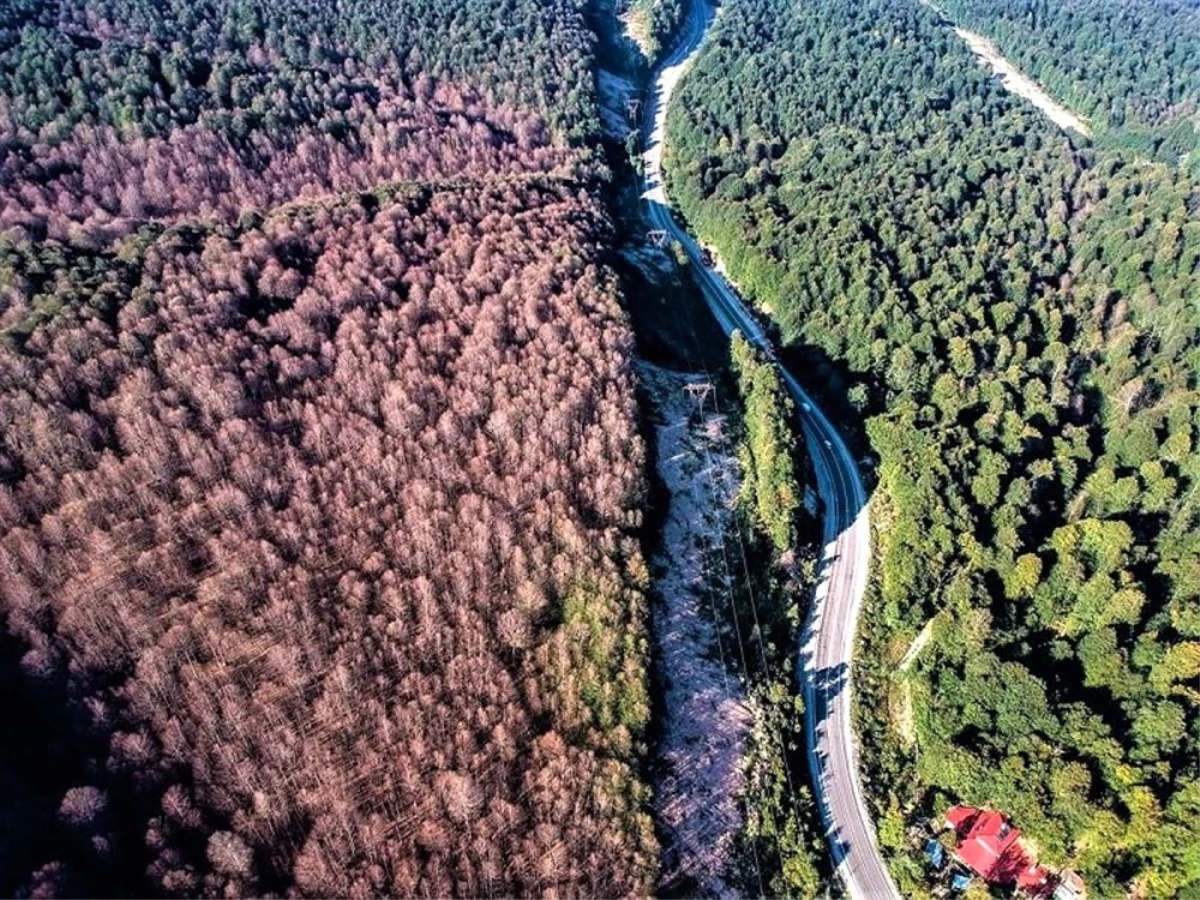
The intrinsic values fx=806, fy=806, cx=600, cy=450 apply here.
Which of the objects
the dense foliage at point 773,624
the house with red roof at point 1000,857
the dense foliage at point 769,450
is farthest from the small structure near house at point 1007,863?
the dense foliage at point 769,450

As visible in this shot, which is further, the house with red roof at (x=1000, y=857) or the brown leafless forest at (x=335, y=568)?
the house with red roof at (x=1000, y=857)

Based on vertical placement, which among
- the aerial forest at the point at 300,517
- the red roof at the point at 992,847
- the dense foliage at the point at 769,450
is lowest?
the aerial forest at the point at 300,517

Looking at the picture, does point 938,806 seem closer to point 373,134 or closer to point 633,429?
point 633,429

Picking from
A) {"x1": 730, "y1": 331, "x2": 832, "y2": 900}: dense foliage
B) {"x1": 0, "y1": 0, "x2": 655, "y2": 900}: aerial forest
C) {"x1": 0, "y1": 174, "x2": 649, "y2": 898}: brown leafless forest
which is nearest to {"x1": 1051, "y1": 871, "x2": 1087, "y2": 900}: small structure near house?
{"x1": 730, "y1": 331, "x2": 832, "y2": 900}: dense foliage

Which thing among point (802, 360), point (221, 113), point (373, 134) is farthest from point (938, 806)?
point (221, 113)

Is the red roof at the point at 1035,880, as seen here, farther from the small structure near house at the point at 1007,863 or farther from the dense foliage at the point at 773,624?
the dense foliage at the point at 773,624

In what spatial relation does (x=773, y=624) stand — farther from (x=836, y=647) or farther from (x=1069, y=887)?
(x=1069, y=887)
